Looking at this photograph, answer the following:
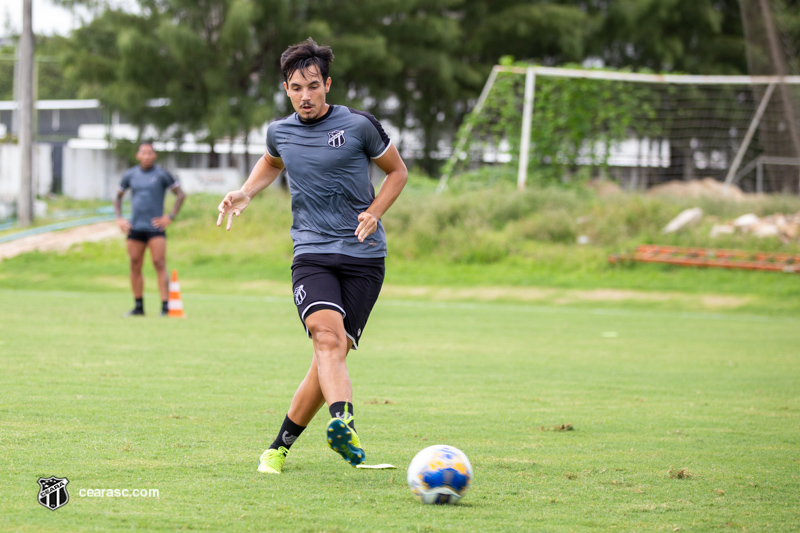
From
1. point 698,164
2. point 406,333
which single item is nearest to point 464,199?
point 698,164

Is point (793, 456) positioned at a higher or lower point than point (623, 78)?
lower

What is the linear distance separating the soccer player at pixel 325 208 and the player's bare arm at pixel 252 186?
1cm

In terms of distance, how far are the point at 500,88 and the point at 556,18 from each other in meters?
7.90

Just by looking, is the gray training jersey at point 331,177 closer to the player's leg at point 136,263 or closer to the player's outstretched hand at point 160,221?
the player's outstretched hand at point 160,221

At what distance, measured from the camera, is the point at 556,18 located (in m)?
33.1

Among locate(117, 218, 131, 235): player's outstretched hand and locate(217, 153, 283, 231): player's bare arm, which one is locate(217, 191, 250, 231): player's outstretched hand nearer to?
locate(217, 153, 283, 231): player's bare arm

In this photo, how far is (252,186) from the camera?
203 inches

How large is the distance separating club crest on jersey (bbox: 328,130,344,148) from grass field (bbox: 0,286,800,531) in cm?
171

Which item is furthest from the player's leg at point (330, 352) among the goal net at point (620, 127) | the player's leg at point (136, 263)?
the goal net at point (620, 127)

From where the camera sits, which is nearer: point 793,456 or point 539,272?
point 793,456

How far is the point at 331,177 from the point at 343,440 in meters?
1.43

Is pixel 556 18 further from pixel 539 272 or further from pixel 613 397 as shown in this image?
pixel 613 397

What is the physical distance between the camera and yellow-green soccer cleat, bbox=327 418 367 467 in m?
4.22

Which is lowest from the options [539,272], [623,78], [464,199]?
[539,272]
